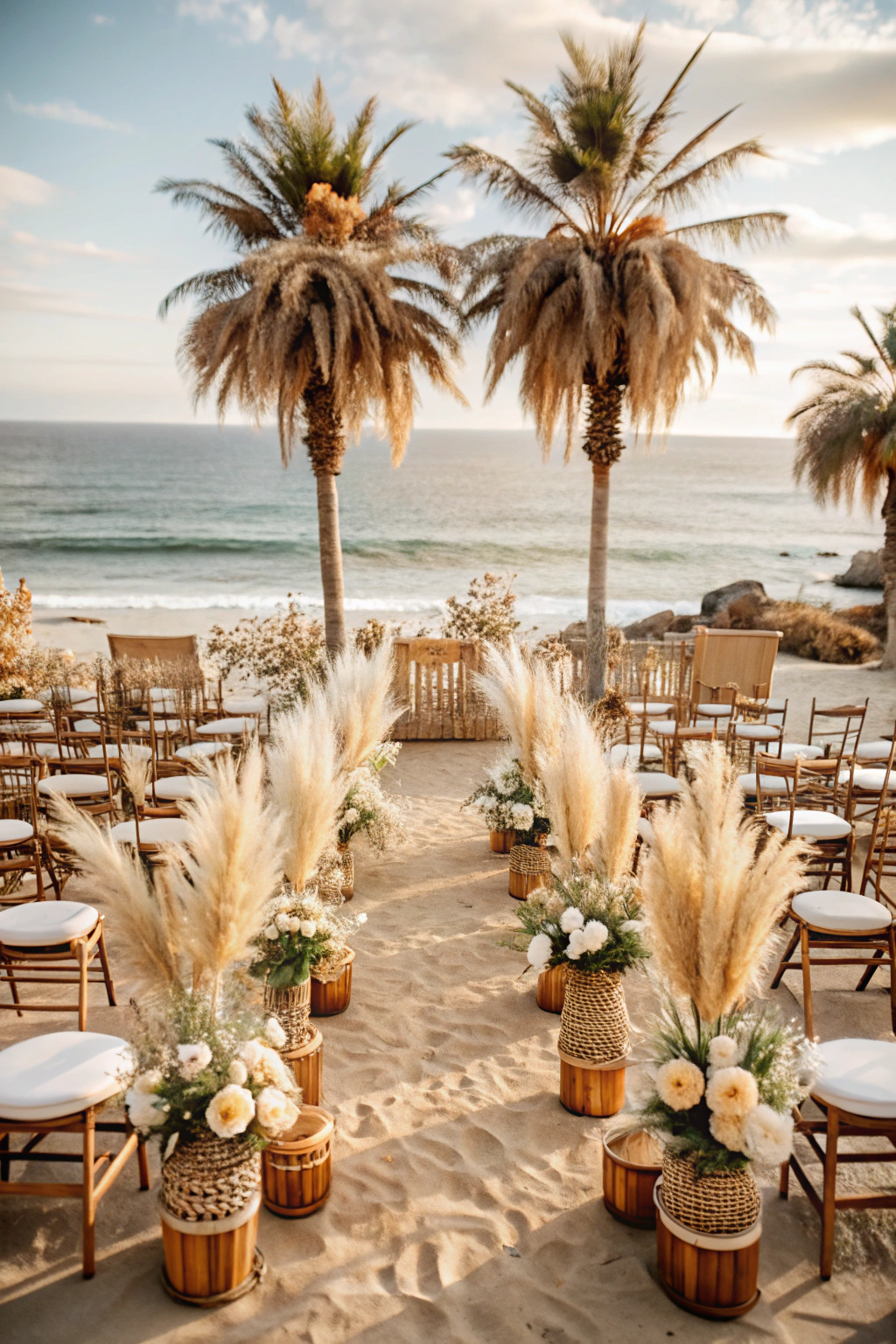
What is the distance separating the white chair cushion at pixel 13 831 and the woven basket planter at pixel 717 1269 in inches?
140

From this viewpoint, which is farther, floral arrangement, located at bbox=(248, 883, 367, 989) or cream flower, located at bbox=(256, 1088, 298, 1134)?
floral arrangement, located at bbox=(248, 883, 367, 989)

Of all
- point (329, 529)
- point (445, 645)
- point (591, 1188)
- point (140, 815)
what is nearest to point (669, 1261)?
point (591, 1188)

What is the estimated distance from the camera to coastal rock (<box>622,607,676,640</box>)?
64.8 feet

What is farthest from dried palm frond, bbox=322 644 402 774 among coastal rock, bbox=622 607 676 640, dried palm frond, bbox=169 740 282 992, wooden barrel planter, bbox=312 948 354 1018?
coastal rock, bbox=622 607 676 640

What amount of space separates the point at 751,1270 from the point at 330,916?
2063mm

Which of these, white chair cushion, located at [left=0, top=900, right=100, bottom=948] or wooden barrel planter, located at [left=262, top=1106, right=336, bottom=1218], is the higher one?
white chair cushion, located at [left=0, top=900, right=100, bottom=948]

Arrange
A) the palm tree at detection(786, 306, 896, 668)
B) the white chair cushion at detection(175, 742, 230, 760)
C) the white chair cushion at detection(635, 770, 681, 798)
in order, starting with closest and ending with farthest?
the white chair cushion at detection(635, 770, 681, 798) → the white chair cushion at detection(175, 742, 230, 760) → the palm tree at detection(786, 306, 896, 668)

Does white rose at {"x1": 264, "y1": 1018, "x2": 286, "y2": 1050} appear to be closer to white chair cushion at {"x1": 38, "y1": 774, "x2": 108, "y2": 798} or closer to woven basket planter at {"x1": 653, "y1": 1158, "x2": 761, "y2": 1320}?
woven basket planter at {"x1": 653, "y1": 1158, "x2": 761, "y2": 1320}

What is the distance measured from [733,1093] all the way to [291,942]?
1769 millimetres

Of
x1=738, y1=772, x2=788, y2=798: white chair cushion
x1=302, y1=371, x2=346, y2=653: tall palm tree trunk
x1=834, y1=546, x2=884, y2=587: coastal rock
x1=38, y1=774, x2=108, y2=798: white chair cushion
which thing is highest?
x1=302, y1=371, x2=346, y2=653: tall palm tree trunk

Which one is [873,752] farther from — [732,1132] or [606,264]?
[606,264]

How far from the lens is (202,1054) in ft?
8.29

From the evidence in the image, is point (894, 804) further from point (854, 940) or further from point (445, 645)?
point (445, 645)

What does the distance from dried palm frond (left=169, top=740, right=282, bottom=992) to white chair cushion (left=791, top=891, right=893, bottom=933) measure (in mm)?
2398
